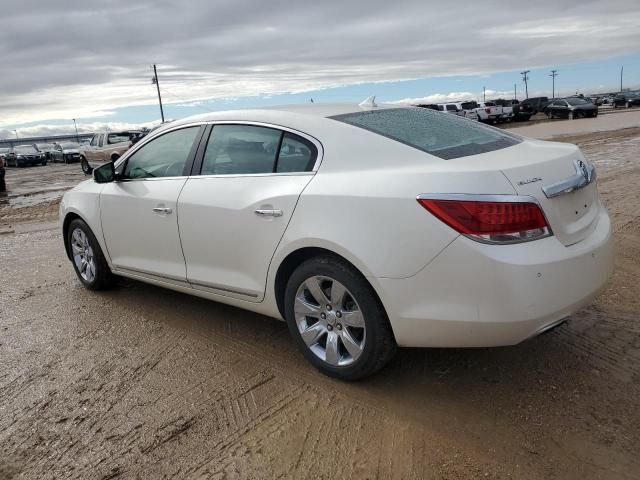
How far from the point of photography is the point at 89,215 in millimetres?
5094

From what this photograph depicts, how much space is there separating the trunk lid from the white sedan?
11 mm

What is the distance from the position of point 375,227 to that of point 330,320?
2.22 feet

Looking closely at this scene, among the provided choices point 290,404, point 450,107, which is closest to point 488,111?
point 450,107

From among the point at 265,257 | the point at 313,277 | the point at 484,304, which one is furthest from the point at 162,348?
the point at 484,304

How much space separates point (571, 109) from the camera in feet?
128

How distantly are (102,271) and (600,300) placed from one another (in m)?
4.16

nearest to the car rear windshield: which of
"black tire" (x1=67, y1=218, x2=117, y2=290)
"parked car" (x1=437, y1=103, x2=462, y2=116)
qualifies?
"black tire" (x1=67, y1=218, x2=117, y2=290)

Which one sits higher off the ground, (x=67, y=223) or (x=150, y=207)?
(x=150, y=207)

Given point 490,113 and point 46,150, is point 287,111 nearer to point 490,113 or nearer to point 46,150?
point 490,113

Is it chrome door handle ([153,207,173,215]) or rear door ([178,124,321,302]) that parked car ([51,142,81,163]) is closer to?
chrome door handle ([153,207,173,215])

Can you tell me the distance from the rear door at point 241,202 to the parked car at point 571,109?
3975 centimetres

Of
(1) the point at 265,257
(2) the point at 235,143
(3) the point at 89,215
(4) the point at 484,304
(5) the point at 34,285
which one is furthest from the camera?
(5) the point at 34,285

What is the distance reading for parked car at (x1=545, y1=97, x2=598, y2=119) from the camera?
3856 cm

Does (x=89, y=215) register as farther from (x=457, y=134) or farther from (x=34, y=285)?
(x=457, y=134)
